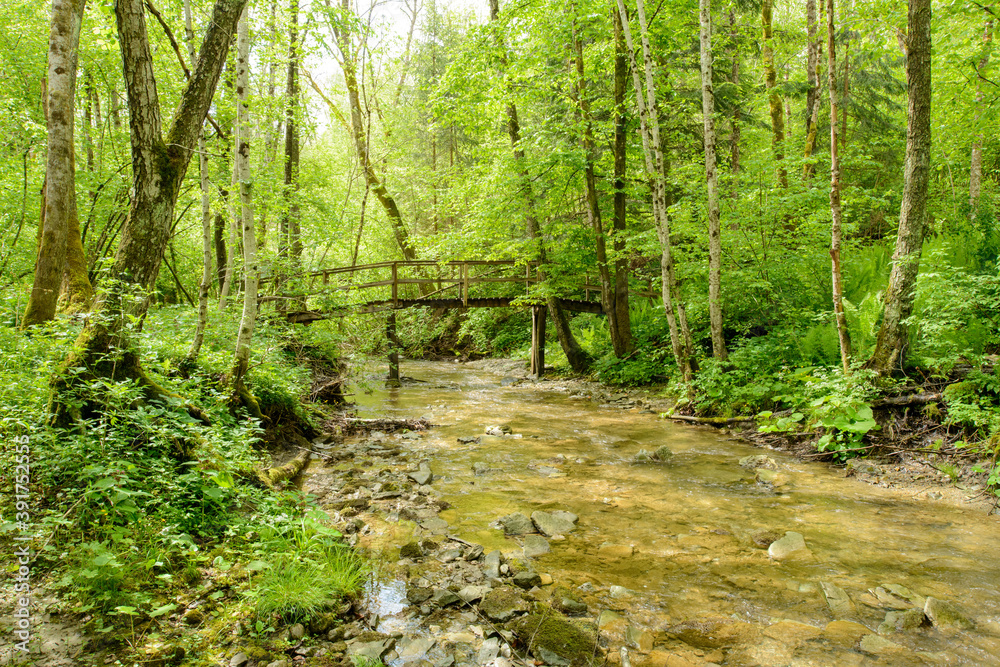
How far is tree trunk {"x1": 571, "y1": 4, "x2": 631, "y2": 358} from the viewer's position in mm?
11759

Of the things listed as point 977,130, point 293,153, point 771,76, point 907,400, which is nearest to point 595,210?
point 771,76

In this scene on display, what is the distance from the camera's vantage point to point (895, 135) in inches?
572

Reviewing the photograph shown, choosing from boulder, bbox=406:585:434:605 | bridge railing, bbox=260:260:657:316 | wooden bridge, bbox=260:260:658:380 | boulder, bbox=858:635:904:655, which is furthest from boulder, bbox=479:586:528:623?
wooden bridge, bbox=260:260:658:380

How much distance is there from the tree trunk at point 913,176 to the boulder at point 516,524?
4.93 meters

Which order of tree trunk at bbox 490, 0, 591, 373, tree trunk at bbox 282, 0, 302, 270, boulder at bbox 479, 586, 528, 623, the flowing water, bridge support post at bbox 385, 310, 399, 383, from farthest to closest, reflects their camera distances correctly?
bridge support post at bbox 385, 310, 399, 383 → tree trunk at bbox 490, 0, 591, 373 → tree trunk at bbox 282, 0, 302, 270 → the flowing water → boulder at bbox 479, 586, 528, 623

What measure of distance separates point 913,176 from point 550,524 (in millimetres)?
5855

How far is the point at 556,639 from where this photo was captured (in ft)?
10.1

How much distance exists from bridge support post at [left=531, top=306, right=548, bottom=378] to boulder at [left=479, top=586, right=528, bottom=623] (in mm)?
12039

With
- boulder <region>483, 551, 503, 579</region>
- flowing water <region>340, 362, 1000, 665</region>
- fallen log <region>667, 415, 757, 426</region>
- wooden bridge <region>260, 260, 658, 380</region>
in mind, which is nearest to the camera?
flowing water <region>340, 362, 1000, 665</region>

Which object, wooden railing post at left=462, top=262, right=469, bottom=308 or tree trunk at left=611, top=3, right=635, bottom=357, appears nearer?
tree trunk at left=611, top=3, right=635, bottom=357

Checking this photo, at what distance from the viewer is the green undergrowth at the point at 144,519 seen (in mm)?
2871

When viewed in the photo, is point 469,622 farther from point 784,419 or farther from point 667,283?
point 667,283

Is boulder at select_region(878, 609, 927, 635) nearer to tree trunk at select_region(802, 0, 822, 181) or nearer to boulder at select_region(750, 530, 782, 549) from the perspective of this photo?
boulder at select_region(750, 530, 782, 549)

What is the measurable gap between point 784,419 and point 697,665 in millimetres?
5149
